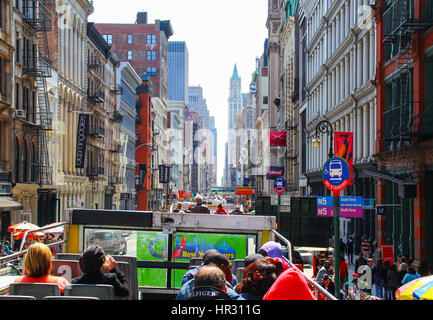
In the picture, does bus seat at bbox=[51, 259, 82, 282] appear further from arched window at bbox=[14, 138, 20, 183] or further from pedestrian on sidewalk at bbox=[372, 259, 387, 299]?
arched window at bbox=[14, 138, 20, 183]

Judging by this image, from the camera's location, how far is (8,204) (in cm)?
3519

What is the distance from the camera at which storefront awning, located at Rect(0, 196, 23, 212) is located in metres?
34.6

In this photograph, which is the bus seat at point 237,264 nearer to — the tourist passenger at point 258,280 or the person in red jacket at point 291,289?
the tourist passenger at point 258,280

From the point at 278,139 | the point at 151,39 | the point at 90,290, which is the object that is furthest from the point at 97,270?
the point at 151,39

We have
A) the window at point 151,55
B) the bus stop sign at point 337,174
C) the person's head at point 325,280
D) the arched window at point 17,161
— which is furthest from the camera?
the window at point 151,55

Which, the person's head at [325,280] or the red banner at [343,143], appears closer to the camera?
the person's head at [325,280]

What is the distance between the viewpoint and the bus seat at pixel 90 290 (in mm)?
6336

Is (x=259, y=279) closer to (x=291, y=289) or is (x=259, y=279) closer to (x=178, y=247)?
(x=291, y=289)

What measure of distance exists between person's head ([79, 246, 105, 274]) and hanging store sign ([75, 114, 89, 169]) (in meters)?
48.3

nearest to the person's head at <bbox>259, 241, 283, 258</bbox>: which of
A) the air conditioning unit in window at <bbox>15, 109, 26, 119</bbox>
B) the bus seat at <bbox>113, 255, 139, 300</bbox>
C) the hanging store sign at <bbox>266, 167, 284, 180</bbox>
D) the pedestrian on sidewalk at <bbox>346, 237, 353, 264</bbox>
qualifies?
the bus seat at <bbox>113, 255, 139, 300</bbox>

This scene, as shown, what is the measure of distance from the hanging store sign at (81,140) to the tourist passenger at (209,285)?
164 feet

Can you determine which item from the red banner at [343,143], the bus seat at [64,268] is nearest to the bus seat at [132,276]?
the bus seat at [64,268]
